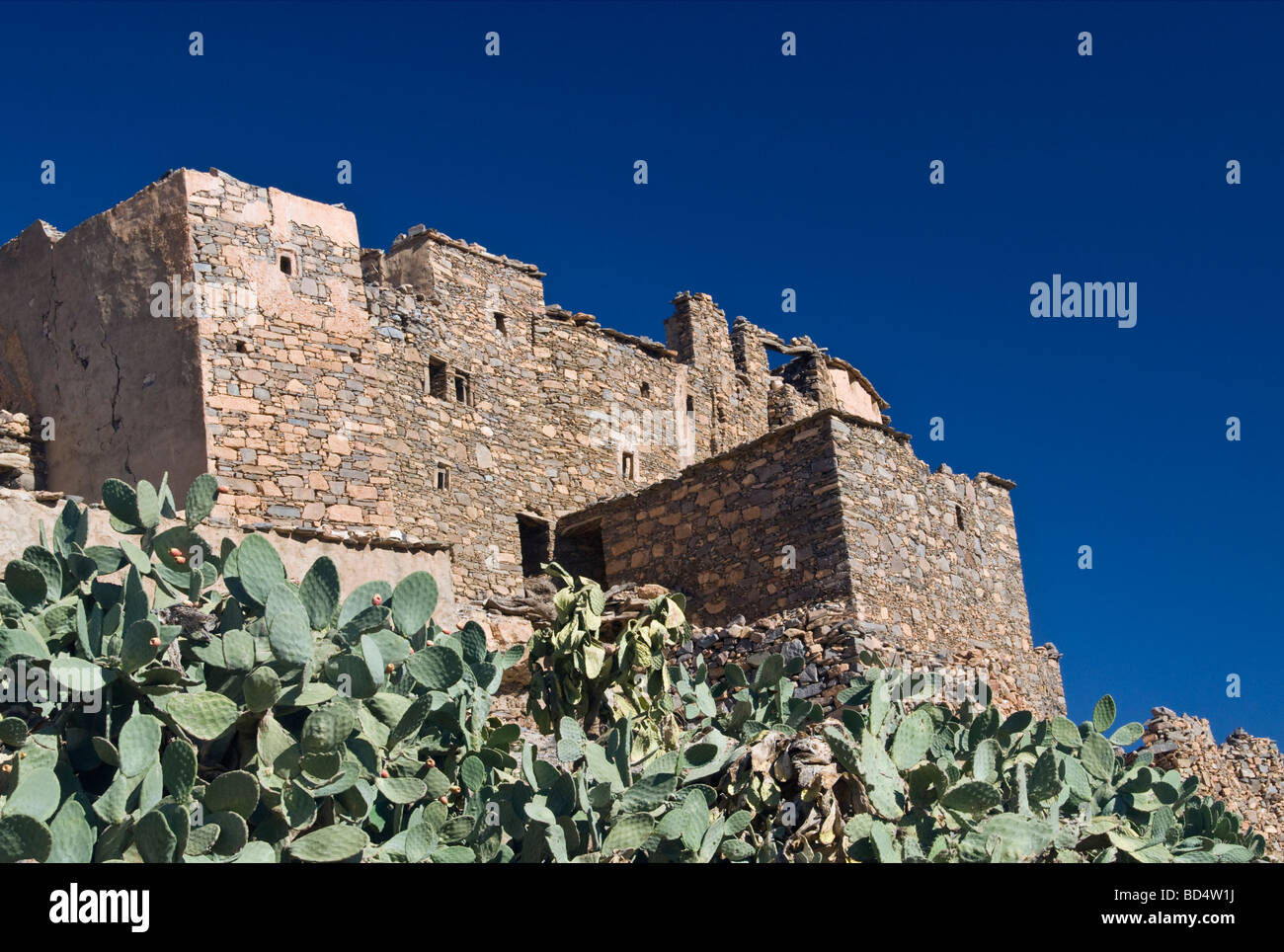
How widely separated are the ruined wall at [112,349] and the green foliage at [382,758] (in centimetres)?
823

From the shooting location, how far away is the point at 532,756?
7.11 meters

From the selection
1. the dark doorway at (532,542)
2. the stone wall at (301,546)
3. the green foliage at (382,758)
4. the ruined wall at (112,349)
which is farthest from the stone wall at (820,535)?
the green foliage at (382,758)

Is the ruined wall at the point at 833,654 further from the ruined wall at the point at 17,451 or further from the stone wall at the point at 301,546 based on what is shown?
the ruined wall at the point at 17,451

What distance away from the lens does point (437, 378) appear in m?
18.9

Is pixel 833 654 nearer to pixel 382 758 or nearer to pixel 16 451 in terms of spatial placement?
pixel 382 758

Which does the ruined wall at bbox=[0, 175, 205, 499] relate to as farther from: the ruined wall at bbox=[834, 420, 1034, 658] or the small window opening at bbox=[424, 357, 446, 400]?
the ruined wall at bbox=[834, 420, 1034, 658]

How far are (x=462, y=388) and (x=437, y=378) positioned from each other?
45 cm

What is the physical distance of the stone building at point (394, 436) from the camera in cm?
1575

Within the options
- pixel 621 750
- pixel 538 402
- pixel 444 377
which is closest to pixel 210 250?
pixel 444 377

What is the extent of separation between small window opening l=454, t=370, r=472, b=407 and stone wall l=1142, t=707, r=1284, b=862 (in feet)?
30.3

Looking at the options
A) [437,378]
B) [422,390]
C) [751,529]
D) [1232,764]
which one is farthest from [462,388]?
[1232,764]

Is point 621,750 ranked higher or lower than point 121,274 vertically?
lower
